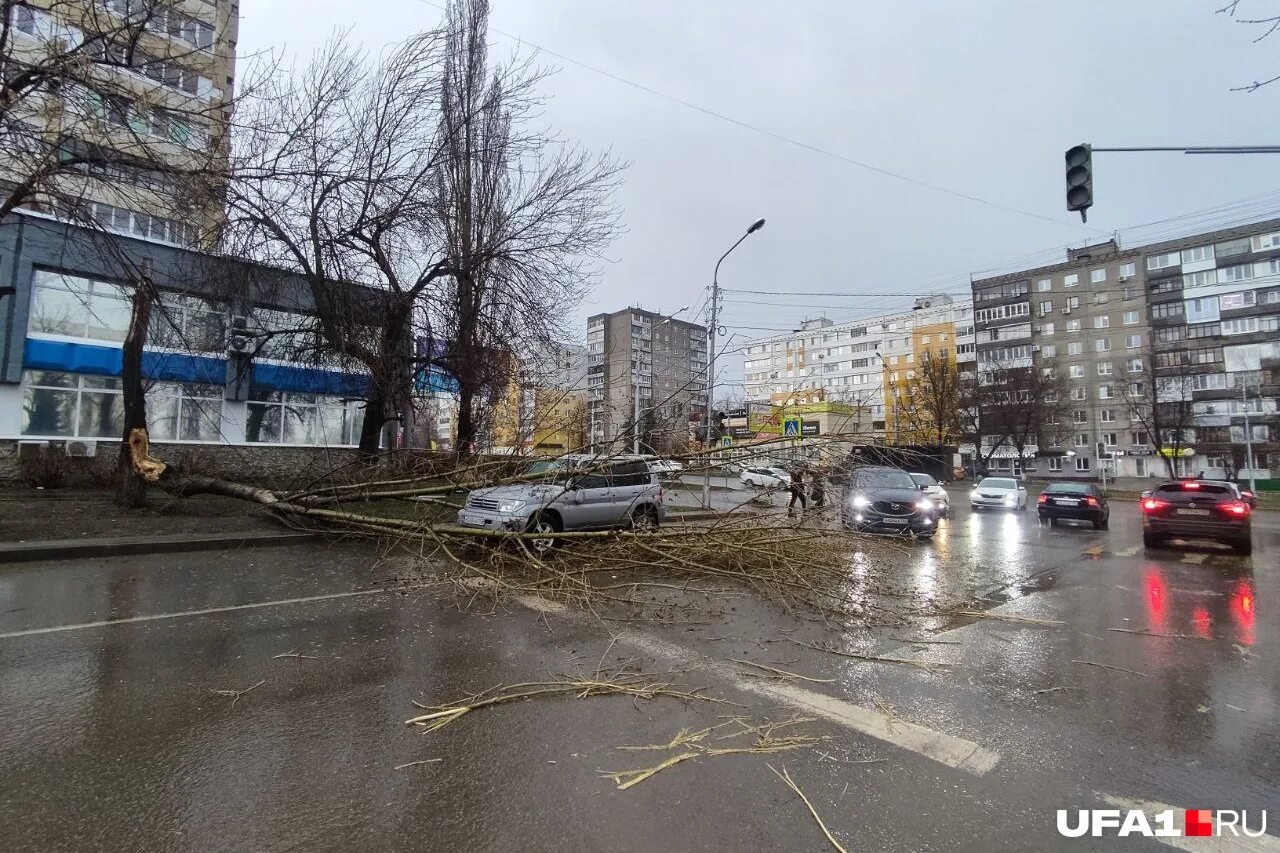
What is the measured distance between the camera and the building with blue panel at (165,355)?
1503 centimetres

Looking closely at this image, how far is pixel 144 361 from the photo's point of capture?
20.3m

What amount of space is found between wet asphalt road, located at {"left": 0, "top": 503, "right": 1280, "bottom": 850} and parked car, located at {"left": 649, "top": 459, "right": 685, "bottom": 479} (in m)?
2.94

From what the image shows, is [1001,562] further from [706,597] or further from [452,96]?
[452,96]

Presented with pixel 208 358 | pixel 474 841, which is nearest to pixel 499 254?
pixel 208 358

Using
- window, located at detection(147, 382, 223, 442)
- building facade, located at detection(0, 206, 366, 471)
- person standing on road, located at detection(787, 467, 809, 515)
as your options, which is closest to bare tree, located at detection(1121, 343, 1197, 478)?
person standing on road, located at detection(787, 467, 809, 515)

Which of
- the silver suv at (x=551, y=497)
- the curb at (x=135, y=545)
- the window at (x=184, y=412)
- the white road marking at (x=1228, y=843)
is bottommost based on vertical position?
the white road marking at (x=1228, y=843)

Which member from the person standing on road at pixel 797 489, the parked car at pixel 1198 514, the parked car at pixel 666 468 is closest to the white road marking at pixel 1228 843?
the person standing on road at pixel 797 489

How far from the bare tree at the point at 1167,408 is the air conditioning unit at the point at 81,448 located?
2412 inches

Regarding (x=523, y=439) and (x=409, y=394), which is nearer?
(x=523, y=439)

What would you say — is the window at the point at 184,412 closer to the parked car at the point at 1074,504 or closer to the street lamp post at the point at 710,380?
the street lamp post at the point at 710,380

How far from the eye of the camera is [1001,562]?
11102 mm

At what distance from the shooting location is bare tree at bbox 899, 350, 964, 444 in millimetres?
54344

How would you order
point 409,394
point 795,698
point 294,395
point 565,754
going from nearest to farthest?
1. point 565,754
2. point 795,698
3. point 409,394
4. point 294,395

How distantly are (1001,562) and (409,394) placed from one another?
13.3m
